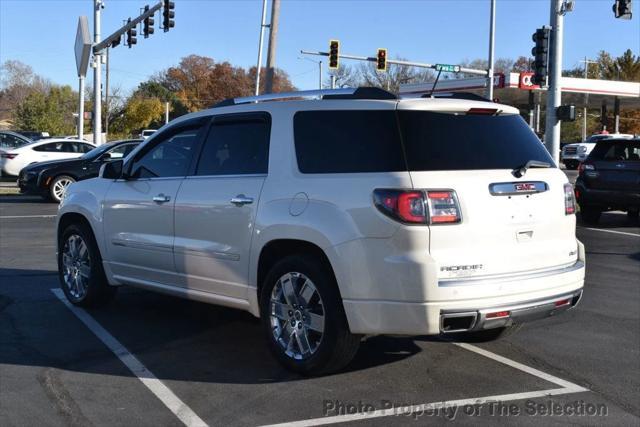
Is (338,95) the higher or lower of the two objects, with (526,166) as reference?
higher

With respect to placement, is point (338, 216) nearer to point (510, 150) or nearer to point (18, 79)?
point (510, 150)

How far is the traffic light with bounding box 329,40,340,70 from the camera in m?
32.0

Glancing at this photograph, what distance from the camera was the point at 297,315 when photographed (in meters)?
5.02

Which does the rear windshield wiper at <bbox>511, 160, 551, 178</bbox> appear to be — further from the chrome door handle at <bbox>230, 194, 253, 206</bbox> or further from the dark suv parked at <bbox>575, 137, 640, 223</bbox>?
the dark suv parked at <bbox>575, 137, 640, 223</bbox>

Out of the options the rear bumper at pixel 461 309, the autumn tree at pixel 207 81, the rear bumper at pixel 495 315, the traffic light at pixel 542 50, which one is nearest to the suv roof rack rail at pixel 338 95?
the rear bumper at pixel 461 309

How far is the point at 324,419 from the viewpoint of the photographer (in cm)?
433

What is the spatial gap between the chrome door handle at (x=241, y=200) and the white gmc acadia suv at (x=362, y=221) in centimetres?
1

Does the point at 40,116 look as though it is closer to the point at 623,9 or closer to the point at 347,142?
the point at 623,9

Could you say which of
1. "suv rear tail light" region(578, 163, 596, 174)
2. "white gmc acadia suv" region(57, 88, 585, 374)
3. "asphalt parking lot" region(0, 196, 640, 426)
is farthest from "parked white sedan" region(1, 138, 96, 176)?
"white gmc acadia suv" region(57, 88, 585, 374)

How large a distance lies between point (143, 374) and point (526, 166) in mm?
2992

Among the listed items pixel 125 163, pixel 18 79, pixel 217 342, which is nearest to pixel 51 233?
pixel 125 163

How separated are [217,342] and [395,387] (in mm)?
1724

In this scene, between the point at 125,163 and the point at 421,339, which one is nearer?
the point at 421,339

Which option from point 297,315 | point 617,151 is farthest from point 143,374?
point 617,151
